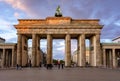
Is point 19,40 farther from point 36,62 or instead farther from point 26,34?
point 36,62

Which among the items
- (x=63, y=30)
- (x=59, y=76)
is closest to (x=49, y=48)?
(x=63, y=30)

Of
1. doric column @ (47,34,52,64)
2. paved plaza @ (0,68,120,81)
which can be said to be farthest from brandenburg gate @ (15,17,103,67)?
paved plaza @ (0,68,120,81)

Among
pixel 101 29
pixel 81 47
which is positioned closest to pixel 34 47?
pixel 81 47

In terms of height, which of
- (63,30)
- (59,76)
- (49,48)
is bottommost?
(59,76)

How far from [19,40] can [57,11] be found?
1679 centimetres

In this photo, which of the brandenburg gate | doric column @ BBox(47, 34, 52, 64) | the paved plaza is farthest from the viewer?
doric column @ BBox(47, 34, 52, 64)

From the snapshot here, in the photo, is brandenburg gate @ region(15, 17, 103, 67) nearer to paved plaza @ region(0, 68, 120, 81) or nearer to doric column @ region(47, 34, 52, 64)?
doric column @ region(47, 34, 52, 64)

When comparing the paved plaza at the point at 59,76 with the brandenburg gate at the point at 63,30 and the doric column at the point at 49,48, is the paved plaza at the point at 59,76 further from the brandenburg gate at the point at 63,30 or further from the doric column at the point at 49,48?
the doric column at the point at 49,48

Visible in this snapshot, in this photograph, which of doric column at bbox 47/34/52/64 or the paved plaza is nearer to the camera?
the paved plaza

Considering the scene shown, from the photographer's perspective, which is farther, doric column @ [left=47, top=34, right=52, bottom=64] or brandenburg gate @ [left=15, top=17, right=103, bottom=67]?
doric column @ [left=47, top=34, right=52, bottom=64]

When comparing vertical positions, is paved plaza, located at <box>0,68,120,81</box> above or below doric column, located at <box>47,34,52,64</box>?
below

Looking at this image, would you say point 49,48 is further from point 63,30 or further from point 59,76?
point 59,76

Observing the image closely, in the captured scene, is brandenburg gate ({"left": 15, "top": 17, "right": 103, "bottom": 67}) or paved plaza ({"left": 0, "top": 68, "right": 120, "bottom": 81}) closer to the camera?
paved plaza ({"left": 0, "top": 68, "right": 120, "bottom": 81})

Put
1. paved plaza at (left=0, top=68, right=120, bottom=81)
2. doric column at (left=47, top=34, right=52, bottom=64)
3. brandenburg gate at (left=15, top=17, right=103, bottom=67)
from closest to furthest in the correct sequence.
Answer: paved plaza at (left=0, top=68, right=120, bottom=81) → brandenburg gate at (left=15, top=17, right=103, bottom=67) → doric column at (left=47, top=34, right=52, bottom=64)
